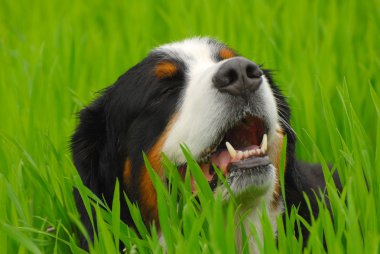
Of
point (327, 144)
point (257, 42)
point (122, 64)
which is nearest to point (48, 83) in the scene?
point (122, 64)

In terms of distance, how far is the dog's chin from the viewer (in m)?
2.87

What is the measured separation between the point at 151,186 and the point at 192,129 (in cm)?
30

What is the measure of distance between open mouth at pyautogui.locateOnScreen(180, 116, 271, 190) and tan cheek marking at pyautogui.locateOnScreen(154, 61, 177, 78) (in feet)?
1.17

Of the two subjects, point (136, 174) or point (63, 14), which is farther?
point (63, 14)

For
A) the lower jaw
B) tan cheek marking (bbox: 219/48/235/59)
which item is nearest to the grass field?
the lower jaw

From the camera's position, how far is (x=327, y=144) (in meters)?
3.94

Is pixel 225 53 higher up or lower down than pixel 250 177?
higher up

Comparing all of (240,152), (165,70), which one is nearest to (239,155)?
(240,152)

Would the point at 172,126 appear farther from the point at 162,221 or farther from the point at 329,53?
the point at 329,53

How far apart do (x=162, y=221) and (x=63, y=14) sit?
3.64 metres

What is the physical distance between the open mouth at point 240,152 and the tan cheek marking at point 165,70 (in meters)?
0.36

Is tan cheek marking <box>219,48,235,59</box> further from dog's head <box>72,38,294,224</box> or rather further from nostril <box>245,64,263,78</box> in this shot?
nostril <box>245,64,263,78</box>

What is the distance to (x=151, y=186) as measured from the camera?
313cm

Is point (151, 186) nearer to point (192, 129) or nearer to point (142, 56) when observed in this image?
point (192, 129)
